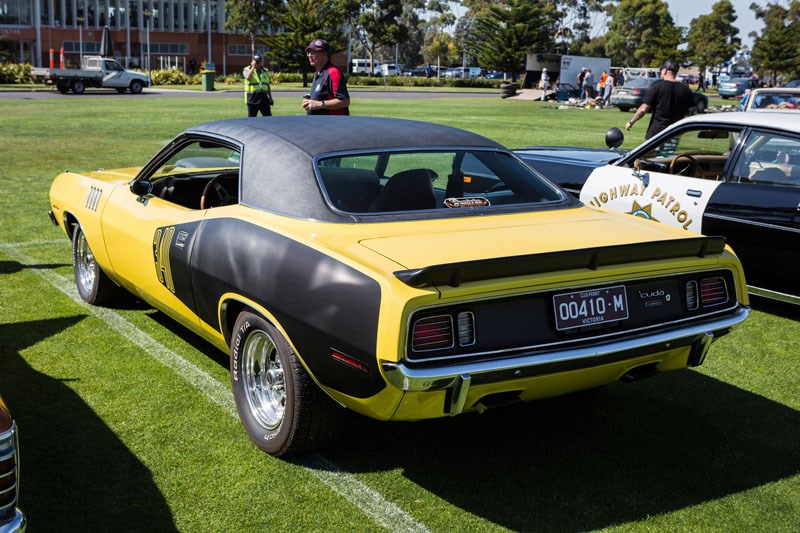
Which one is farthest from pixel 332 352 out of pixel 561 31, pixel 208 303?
pixel 561 31

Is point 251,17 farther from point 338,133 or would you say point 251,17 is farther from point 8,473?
point 8,473

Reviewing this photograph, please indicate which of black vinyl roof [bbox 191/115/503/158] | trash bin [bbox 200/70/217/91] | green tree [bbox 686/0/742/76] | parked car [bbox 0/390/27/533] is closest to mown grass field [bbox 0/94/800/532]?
parked car [bbox 0/390/27/533]

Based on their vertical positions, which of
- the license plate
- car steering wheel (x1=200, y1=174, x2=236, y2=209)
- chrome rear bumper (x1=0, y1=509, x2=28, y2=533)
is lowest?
chrome rear bumper (x1=0, y1=509, x2=28, y2=533)

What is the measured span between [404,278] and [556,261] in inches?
25.3

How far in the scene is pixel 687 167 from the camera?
6.73 metres

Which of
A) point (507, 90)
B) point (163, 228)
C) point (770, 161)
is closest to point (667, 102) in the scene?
point (770, 161)

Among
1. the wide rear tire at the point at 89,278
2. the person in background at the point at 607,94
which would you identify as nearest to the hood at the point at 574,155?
the wide rear tire at the point at 89,278

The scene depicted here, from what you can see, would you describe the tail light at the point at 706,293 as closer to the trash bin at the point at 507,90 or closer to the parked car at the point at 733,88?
the trash bin at the point at 507,90

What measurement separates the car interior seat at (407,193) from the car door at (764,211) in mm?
2983

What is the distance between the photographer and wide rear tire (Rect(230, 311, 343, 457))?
134 inches

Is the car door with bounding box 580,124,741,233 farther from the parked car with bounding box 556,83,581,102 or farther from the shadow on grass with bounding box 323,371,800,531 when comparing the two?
the parked car with bounding box 556,83,581,102

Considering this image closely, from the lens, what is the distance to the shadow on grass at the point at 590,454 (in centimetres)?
332

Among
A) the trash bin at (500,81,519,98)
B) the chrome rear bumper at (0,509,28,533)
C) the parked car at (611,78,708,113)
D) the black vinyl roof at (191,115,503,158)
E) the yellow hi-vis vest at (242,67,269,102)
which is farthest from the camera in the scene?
the trash bin at (500,81,519,98)

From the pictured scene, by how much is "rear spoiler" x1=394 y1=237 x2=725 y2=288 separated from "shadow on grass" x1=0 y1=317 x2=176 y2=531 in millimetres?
1344
